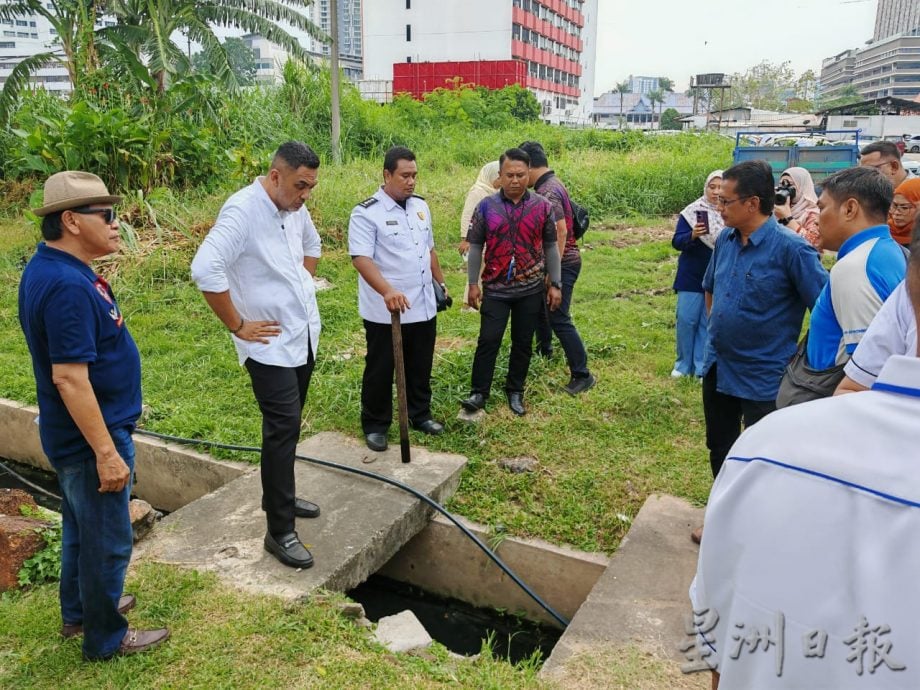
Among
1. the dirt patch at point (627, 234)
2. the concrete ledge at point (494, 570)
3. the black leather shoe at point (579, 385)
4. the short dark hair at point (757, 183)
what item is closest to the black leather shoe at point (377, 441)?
the concrete ledge at point (494, 570)

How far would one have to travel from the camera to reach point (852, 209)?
2.66 m

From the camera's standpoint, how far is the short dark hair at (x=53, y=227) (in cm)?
245

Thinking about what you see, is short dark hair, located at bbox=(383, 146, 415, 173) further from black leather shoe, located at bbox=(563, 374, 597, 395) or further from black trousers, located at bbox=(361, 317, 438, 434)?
black leather shoe, located at bbox=(563, 374, 597, 395)

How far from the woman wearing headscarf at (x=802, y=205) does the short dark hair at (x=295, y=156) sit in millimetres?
3590

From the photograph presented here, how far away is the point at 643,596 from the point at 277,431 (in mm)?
1790

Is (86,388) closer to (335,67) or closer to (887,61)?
(335,67)

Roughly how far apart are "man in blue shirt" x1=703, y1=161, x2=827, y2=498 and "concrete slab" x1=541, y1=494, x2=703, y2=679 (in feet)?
2.45

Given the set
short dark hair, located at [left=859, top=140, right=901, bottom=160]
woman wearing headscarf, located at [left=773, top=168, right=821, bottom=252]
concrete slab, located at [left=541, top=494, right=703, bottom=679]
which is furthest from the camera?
short dark hair, located at [left=859, top=140, right=901, bottom=160]

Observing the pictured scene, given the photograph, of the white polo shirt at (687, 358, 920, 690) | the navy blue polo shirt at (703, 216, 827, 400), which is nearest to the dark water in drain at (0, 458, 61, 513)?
the navy blue polo shirt at (703, 216, 827, 400)

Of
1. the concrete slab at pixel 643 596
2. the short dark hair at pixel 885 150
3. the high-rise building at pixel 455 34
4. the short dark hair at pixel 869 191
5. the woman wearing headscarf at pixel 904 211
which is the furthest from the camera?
the high-rise building at pixel 455 34

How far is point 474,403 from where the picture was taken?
5098mm

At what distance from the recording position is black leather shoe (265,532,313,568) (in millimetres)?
3297

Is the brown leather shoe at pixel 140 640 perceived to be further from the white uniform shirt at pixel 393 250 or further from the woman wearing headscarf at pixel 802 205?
the woman wearing headscarf at pixel 802 205

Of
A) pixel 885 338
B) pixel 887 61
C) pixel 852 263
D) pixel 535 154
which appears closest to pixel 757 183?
pixel 852 263
